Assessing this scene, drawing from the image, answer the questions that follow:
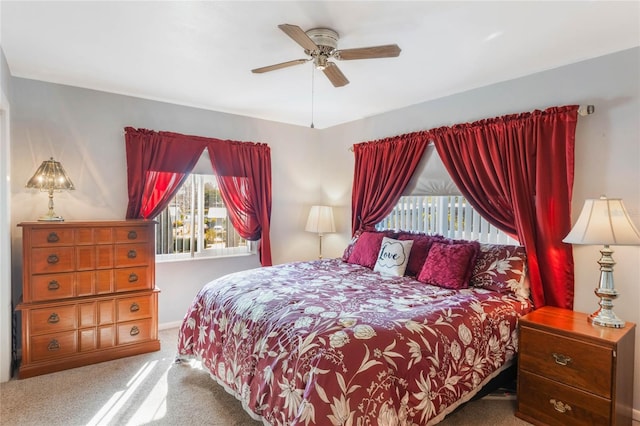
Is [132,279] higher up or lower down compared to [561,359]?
higher up

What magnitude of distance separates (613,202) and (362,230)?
93.5 inches

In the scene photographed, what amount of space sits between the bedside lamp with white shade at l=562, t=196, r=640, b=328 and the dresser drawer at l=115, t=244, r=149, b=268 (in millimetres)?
3404

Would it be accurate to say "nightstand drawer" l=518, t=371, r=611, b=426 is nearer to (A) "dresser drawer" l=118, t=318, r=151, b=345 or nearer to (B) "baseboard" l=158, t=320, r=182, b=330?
(A) "dresser drawer" l=118, t=318, r=151, b=345

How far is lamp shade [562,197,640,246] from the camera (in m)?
2.05

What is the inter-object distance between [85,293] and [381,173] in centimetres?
312

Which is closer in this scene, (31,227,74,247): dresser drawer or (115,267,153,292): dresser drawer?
(31,227,74,247): dresser drawer

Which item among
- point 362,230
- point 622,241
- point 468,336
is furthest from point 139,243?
point 622,241

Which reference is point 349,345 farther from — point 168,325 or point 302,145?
point 302,145

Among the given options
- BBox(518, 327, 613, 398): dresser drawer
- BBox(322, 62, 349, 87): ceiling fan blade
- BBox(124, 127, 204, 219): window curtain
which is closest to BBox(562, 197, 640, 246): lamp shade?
BBox(518, 327, 613, 398): dresser drawer

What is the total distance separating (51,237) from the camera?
2803 mm

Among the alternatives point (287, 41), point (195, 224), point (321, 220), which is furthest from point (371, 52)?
point (195, 224)

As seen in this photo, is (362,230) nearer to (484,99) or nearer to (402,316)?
(484,99)

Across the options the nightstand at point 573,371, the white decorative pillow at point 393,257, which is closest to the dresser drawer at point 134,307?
the white decorative pillow at point 393,257

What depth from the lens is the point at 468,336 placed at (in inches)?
81.9
